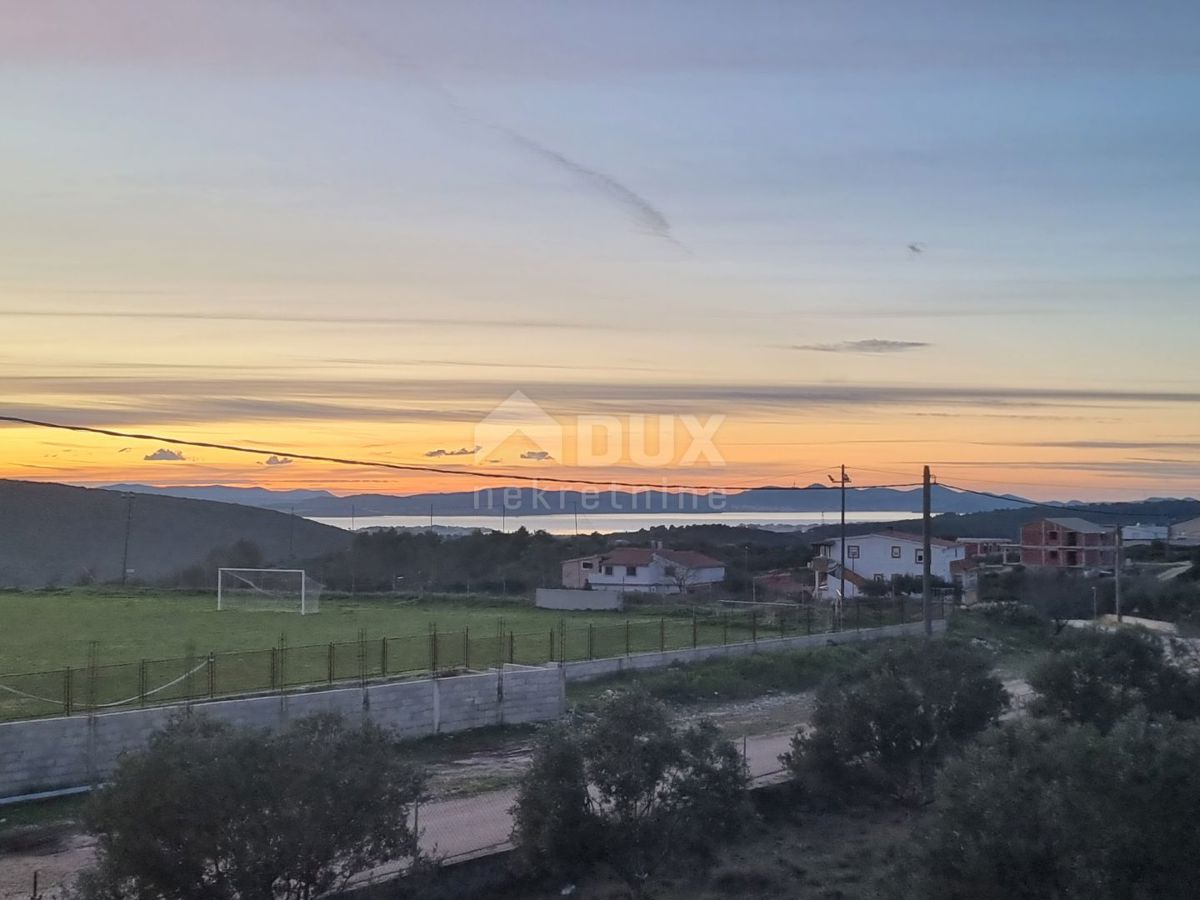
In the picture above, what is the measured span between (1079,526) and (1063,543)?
5.56 feet

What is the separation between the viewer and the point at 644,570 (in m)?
63.1

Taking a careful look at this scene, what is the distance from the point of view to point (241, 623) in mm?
39125

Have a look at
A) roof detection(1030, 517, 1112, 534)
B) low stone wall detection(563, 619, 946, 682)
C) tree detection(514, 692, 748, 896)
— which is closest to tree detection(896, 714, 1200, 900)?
tree detection(514, 692, 748, 896)

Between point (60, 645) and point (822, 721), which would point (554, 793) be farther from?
point (60, 645)

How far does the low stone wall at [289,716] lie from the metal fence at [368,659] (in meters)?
1.19

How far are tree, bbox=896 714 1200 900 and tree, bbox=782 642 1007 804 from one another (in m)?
6.96

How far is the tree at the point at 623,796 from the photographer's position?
11.2 m

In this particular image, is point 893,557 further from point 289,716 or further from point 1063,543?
point 289,716

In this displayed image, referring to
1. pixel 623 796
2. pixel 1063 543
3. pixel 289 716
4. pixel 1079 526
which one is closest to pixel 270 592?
pixel 289 716

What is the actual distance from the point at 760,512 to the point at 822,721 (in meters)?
38.2

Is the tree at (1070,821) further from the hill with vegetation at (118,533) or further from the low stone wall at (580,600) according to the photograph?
the hill with vegetation at (118,533)

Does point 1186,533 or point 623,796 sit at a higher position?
point 1186,533

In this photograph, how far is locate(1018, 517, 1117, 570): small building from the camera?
71.6 m

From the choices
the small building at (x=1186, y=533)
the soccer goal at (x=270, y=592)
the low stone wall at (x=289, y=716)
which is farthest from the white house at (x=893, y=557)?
the low stone wall at (x=289, y=716)
